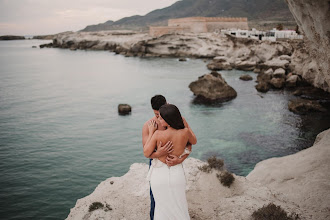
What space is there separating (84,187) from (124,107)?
1178cm

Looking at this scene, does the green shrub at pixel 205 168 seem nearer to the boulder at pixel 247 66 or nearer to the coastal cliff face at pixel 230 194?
the coastal cliff face at pixel 230 194

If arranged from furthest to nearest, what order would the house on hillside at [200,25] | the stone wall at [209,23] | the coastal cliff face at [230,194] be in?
the stone wall at [209,23] < the house on hillside at [200,25] < the coastal cliff face at [230,194]

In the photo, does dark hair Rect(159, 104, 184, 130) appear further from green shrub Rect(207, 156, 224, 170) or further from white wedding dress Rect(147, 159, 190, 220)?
green shrub Rect(207, 156, 224, 170)

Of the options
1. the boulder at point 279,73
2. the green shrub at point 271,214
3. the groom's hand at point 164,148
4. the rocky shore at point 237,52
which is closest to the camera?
the groom's hand at point 164,148

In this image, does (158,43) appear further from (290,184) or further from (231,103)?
(290,184)

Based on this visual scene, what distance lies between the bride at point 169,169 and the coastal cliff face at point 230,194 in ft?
6.91

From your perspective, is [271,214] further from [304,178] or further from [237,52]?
[237,52]

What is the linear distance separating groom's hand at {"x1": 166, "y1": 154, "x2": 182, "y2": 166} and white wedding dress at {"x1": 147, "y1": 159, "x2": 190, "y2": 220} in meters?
0.13

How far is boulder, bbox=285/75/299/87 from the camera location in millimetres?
31122

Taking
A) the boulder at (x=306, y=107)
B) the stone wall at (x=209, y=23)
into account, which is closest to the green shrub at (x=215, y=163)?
the boulder at (x=306, y=107)

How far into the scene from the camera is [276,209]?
6254 mm

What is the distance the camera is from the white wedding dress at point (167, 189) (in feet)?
14.5

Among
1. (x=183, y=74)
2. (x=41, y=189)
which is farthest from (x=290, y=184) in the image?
(x=183, y=74)

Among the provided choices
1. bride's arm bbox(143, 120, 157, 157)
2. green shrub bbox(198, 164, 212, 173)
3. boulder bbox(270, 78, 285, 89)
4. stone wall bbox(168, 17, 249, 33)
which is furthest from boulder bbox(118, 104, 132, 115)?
stone wall bbox(168, 17, 249, 33)
